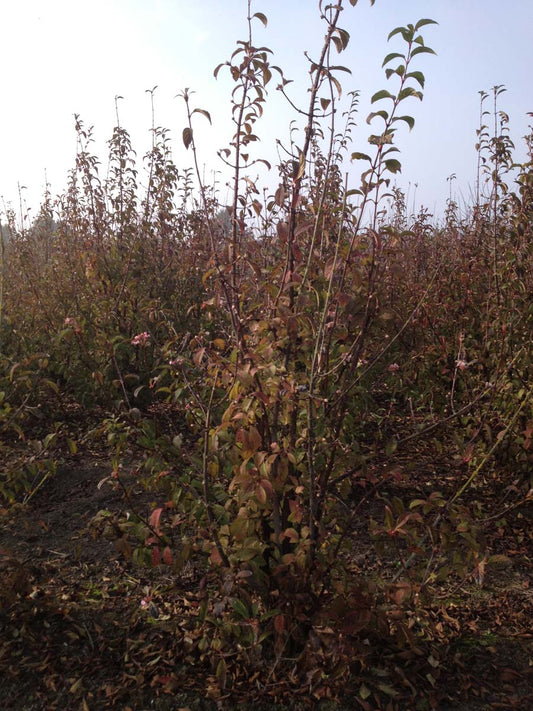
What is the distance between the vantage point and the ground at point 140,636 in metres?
1.96

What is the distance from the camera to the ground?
196 cm

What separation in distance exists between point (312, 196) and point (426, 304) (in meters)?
1.74

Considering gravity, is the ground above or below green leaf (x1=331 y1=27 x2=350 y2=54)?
below

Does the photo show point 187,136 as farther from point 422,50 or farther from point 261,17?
point 422,50

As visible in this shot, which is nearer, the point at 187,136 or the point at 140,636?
the point at 187,136

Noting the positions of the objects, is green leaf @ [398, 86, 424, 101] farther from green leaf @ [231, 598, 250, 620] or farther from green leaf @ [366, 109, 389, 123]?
green leaf @ [231, 598, 250, 620]

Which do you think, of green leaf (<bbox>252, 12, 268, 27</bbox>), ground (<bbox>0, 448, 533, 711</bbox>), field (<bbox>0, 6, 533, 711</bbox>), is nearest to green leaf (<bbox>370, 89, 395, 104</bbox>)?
field (<bbox>0, 6, 533, 711</bbox>)

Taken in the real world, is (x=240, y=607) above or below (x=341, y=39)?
below

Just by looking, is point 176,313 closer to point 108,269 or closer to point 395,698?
point 108,269

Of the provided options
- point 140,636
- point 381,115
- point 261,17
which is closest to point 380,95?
point 381,115

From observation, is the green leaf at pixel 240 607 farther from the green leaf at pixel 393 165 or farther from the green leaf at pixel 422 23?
the green leaf at pixel 422 23

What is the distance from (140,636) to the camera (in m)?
2.25

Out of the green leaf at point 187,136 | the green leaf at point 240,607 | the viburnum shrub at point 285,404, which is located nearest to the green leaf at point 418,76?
the viburnum shrub at point 285,404

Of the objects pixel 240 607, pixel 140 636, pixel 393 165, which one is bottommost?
pixel 140 636
